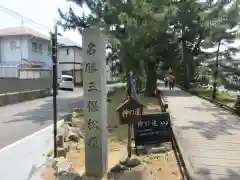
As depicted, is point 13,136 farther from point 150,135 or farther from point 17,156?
point 150,135

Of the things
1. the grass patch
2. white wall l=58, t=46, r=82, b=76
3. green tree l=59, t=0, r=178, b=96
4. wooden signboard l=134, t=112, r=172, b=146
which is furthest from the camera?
white wall l=58, t=46, r=82, b=76

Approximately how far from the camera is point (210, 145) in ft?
24.0

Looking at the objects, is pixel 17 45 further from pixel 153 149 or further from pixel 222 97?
pixel 153 149

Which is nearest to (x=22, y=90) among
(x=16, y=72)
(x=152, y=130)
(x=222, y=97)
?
(x=16, y=72)

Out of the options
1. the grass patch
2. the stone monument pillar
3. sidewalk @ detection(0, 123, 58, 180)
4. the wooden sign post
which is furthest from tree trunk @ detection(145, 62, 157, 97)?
the stone monument pillar

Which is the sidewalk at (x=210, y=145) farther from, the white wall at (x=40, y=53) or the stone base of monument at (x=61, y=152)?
the white wall at (x=40, y=53)

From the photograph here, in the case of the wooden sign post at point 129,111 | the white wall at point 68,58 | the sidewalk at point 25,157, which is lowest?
the sidewalk at point 25,157

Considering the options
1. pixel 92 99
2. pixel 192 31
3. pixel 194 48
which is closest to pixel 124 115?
pixel 92 99

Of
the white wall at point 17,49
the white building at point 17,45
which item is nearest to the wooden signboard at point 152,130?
the white building at point 17,45

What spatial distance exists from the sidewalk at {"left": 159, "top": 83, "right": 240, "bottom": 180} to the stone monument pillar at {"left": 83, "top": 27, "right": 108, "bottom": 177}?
1.79 metres

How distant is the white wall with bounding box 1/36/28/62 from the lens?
105 feet

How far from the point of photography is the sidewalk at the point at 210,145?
5.51 m

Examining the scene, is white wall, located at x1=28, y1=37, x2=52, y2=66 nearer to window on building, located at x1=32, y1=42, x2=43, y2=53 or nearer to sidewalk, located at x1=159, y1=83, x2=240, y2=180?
window on building, located at x1=32, y1=42, x2=43, y2=53

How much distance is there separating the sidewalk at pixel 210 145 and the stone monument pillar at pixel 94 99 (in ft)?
5.88
